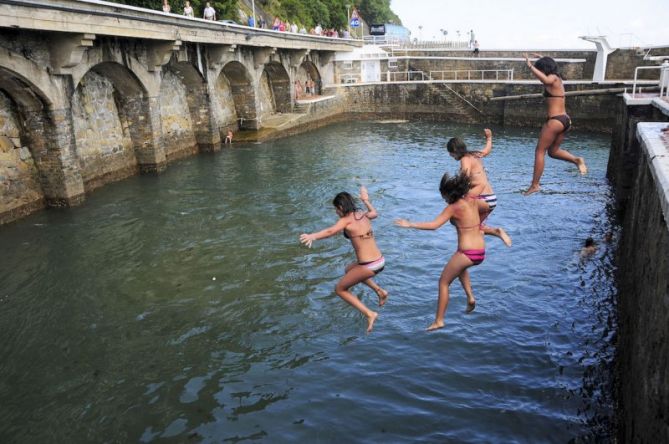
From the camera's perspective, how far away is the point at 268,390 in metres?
9.17

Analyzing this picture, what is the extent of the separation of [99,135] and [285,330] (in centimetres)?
1561

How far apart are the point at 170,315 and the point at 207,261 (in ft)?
10.4

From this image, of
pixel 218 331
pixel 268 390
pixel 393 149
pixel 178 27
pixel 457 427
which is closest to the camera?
pixel 457 427

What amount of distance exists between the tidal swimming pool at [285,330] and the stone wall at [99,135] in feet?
9.29

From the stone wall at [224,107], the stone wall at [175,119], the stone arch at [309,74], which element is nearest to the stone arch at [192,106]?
the stone wall at [175,119]

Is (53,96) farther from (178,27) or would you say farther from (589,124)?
(589,124)

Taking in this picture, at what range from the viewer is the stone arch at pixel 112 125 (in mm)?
22047

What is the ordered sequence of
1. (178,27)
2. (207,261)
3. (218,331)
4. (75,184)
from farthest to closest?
(178,27) < (75,184) < (207,261) < (218,331)

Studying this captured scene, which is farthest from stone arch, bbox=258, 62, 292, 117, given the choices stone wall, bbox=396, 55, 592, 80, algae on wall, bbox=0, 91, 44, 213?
algae on wall, bbox=0, 91, 44, 213

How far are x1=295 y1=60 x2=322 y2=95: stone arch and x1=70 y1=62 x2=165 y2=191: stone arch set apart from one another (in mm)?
22825

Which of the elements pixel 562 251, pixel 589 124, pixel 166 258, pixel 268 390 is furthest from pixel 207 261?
pixel 589 124

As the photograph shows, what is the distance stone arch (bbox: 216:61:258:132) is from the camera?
111 ft

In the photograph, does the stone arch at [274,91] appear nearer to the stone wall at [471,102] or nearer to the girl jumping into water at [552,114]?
the stone wall at [471,102]

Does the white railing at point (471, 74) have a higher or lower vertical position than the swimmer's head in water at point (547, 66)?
lower
